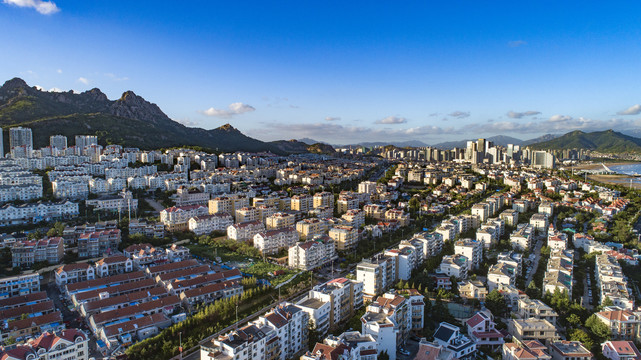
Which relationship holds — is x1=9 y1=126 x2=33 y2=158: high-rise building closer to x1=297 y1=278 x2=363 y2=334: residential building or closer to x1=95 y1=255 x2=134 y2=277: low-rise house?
x1=95 y1=255 x2=134 y2=277: low-rise house

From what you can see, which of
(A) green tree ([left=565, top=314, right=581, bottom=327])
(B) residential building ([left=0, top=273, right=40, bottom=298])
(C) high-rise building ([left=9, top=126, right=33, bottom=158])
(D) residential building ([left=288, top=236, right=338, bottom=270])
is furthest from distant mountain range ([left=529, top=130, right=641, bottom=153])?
(B) residential building ([left=0, top=273, right=40, bottom=298])

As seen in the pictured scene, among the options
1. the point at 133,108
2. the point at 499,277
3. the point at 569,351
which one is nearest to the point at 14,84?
the point at 133,108

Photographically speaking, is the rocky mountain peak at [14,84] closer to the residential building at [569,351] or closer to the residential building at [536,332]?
the residential building at [536,332]

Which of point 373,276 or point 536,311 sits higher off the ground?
point 373,276

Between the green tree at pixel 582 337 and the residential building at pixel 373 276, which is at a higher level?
the residential building at pixel 373 276

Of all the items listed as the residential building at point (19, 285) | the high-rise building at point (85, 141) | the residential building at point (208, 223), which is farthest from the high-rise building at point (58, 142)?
the residential building at point (19, 285)

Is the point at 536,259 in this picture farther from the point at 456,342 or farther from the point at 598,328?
the point at 456,342
